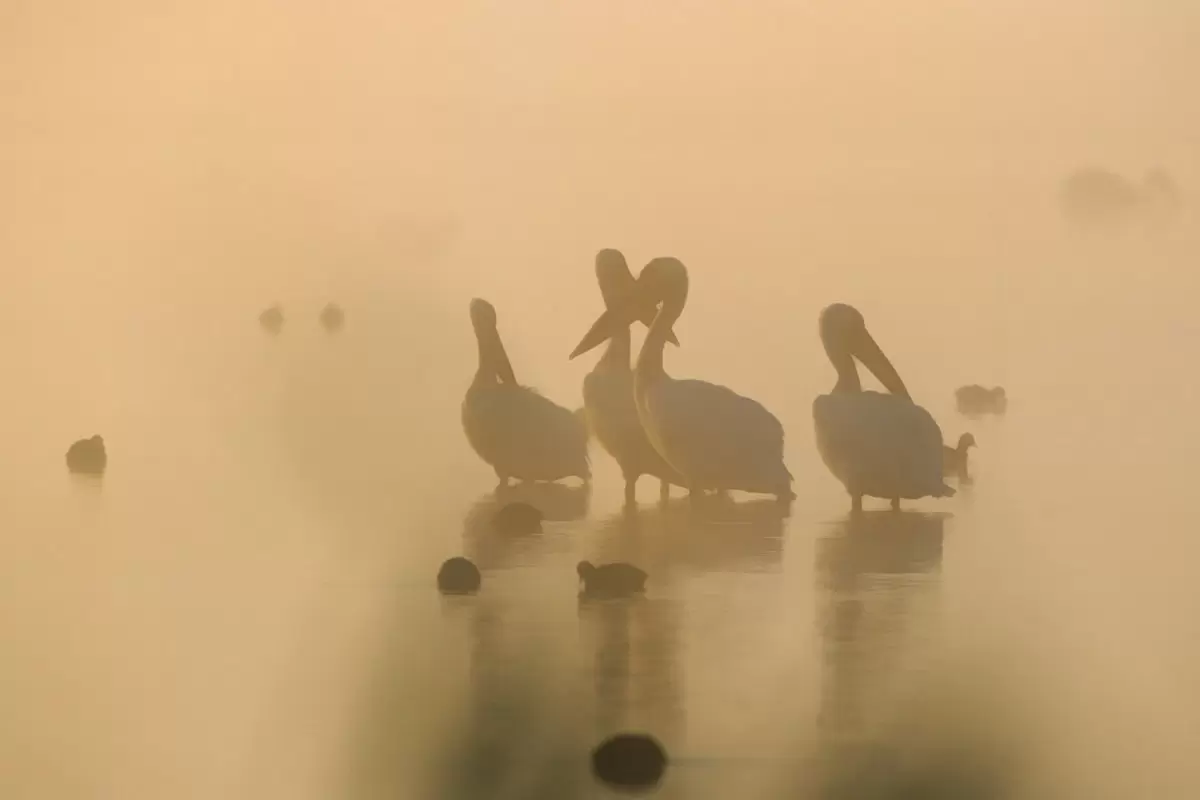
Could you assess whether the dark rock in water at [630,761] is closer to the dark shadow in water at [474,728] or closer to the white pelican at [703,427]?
the dark shadow in water at [474,728]

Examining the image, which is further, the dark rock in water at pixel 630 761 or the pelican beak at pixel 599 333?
the pelican beak at pixel 599 333

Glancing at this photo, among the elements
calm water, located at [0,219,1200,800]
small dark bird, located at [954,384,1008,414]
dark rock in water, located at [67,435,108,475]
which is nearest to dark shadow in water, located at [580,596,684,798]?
calm water, located at [0,219,1200,800]

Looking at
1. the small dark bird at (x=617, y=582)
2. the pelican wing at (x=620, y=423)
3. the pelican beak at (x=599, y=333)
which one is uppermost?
the pelican beak at (x=599, y=333)

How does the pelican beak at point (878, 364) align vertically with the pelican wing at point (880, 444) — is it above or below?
above

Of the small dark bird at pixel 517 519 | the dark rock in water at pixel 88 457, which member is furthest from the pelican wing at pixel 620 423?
the dark rock in water at pixel 88 457

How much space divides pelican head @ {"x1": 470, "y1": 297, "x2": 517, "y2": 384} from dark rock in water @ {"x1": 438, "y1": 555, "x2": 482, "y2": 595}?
216 millimetres

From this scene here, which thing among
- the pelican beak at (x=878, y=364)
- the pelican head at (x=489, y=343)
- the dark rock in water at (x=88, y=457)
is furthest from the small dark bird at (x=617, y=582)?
the dark rock in water at (x=88, y=457)

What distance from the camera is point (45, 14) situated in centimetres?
127

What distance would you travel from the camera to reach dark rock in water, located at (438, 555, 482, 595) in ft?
3.74

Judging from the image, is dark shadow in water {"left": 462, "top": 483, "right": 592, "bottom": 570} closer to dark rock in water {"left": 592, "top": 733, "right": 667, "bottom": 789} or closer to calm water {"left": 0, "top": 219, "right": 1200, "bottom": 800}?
calm water {"left": 0, "top": 219, "right": 1200, "bottom": 800}

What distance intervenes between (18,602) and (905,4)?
1.27 m

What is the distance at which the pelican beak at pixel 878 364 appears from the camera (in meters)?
1.15

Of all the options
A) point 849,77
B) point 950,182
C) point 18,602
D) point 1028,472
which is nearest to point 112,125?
point 18,602

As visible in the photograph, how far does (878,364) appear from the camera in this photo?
116 centimetres
